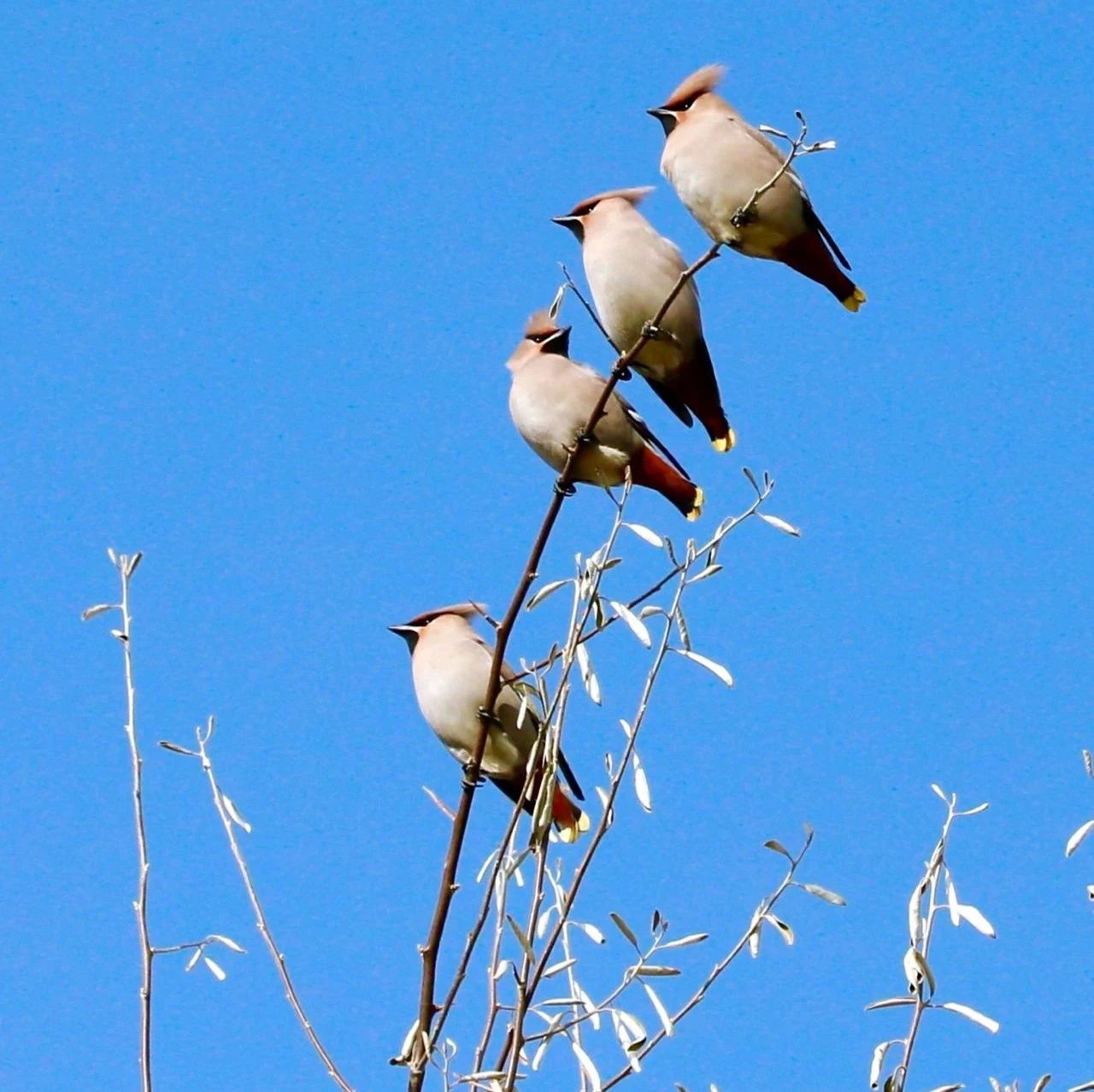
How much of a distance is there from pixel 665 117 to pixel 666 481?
0.92 m

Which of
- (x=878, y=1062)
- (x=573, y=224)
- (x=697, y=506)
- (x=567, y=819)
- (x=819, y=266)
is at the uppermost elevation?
(x=573, y=224)

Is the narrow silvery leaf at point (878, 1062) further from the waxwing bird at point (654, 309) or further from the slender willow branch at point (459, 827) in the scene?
the waxwing bird at point (654, 309)

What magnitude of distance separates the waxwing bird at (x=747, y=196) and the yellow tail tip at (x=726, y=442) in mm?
413

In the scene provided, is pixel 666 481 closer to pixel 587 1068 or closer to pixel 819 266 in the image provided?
pixel 819 266

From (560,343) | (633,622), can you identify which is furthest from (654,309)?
(633,622)

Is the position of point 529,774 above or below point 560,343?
below

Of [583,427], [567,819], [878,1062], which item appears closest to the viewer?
[878,1062]

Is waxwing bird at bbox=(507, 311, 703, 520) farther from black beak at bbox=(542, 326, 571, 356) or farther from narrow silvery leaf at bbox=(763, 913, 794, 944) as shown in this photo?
narrow silvery leaf at bbox=(763, 913, 794, 944)

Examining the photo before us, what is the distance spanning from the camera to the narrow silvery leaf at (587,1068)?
230 cm

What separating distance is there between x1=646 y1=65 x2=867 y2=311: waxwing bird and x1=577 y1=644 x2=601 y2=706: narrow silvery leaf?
72.0 inches

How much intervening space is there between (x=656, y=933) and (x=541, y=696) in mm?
331

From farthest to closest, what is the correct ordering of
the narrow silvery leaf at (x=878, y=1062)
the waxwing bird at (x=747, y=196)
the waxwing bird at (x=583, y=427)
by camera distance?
the waxwing bird at (x=583, y=427), the waxwing bird at (x=747, y=196), the narrow silvery leaf at (x=878, y=1062)

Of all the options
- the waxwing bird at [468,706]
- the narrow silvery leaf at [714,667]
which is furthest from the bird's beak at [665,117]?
the narrow silvery leaf at [714,667]

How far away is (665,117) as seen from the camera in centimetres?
471
